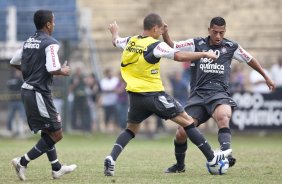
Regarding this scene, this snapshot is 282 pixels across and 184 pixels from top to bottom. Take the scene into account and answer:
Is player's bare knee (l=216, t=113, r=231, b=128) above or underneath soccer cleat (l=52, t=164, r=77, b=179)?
above

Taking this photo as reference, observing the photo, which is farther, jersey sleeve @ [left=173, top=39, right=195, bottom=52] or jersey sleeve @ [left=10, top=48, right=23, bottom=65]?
jersey sleeve @ [left=173, top=39, right=195, bottom=52]

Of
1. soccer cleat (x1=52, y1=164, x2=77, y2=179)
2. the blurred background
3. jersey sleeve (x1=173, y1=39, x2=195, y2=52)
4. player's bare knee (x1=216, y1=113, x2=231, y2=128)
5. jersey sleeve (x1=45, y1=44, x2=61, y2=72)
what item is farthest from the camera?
the blurred background

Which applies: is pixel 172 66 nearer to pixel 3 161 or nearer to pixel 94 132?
pixel 94 132

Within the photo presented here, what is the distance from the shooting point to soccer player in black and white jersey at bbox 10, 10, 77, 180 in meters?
10.8

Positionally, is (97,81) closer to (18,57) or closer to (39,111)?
(18,57)

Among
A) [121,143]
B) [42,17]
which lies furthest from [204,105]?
[42,17]

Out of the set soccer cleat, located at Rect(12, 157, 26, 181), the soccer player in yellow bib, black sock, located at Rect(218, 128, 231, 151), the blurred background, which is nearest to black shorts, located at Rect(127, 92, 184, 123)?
the soccer player in yellow bib

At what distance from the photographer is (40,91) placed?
35.8 feet

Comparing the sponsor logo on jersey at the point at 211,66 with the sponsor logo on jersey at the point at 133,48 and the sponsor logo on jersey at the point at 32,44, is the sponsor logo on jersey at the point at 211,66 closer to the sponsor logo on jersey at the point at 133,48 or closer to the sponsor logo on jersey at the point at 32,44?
the sponsor logo on jersey at the point at 133,48

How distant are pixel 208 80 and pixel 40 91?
246 centimetres

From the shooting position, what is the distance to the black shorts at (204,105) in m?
12.0

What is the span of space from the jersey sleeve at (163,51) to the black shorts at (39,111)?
4.74 ft

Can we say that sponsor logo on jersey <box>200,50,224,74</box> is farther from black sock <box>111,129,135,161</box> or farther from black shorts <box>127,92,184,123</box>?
black sock <box>111,129,135,161</box>

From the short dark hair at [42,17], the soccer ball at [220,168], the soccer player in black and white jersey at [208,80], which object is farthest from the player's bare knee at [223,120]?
the short dark hair at [42,17]
